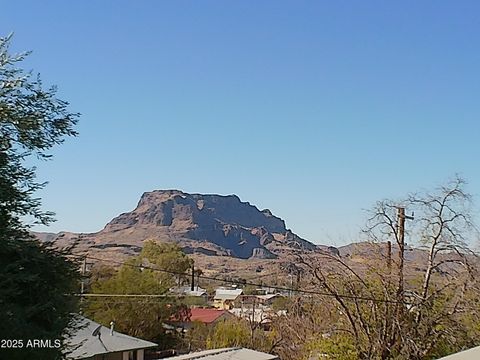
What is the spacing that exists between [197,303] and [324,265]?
2177 centimetres

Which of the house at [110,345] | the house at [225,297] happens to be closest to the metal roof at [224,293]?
the house at [225,297]

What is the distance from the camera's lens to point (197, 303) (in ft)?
126

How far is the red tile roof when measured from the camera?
35.3 m

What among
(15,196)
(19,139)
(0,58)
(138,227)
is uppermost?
(138,227)

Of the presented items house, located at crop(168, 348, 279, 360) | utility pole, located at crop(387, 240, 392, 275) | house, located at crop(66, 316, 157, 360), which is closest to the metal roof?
house, located at crop(66, 316, 157, 360)

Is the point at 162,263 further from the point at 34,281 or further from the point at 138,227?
the point at 138,227

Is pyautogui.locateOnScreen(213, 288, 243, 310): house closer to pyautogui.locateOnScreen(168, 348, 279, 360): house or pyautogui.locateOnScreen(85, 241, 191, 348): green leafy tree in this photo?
pyautogui.locateOnScreen(85, 241, 191, 348): green leafy tree

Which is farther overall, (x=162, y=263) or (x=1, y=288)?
(x=162, y=263)

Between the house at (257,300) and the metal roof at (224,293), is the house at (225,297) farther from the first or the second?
the house at (257,300)

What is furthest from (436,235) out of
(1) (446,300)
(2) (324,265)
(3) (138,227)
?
(3) (138,227)

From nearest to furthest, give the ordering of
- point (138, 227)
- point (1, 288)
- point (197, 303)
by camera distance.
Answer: point (1, 288), point (197, 303), point (138, 227)

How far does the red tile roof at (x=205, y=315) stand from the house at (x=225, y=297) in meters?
5.19

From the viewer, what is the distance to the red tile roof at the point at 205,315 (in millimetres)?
35281

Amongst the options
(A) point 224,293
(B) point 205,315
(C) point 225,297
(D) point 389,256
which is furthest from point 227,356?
(A) point 224,293
